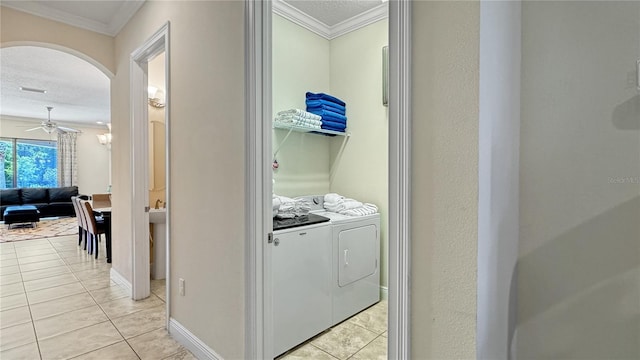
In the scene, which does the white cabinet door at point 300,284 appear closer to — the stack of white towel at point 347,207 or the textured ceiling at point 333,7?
the stack of white towel at point 347,207

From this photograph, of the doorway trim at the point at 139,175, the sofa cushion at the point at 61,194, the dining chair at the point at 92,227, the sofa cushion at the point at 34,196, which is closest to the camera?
the doorway trim at the point at 139,175

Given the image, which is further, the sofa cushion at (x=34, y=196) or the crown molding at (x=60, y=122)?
the crown molding at (x=60, y=122)

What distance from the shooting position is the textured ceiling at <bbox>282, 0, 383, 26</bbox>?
277 cm

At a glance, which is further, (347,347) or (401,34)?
(347,347)

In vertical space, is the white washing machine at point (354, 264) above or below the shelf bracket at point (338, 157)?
below

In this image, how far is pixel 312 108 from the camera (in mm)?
2979

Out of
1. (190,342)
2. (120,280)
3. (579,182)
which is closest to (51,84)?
(120,280)

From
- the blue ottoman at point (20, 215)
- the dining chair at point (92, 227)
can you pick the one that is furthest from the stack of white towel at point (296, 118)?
the blue ottoman at point (20, 215)

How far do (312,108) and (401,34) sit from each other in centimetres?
→ 204

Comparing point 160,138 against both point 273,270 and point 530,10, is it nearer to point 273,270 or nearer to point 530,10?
point 273,270

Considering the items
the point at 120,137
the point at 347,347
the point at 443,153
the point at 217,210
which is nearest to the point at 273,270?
the point at 217,210

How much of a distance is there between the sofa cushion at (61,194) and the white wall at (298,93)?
28.8 feet

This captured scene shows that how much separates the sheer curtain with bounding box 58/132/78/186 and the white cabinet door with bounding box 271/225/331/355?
401 inches

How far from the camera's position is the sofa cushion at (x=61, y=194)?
26.8 ft
